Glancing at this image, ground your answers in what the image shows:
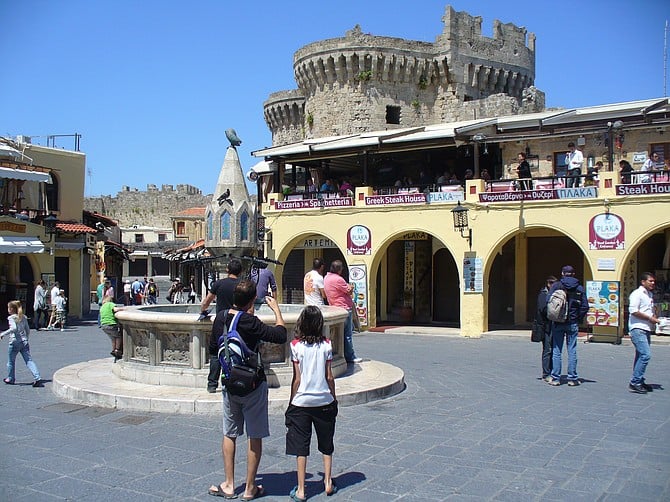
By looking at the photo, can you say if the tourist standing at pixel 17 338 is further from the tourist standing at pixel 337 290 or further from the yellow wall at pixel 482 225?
the yellow wall at pixel 482 225

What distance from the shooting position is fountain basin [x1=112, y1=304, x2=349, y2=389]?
990cm

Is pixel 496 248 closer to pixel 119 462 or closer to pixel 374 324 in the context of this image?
pixel 374 324

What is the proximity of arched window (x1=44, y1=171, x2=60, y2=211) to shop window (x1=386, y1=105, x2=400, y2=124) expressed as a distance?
19670 millimetres

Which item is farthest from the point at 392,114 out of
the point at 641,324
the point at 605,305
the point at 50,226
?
the point at 641,324

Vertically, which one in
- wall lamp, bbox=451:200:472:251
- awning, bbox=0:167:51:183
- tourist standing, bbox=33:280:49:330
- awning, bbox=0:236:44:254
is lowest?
tourist standing, bbox=33:280:49:330

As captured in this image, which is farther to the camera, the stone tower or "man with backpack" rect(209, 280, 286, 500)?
the stone tower

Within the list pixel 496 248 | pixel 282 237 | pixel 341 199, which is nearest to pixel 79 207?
pixel 282 237

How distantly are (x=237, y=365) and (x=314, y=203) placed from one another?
61.6ft

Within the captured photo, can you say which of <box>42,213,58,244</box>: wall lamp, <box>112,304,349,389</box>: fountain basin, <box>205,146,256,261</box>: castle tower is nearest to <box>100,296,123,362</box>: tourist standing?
<box>112,304,349,389</box>: fountain basin

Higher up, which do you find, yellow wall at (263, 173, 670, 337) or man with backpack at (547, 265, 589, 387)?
yellow wall at (263, 173, 670, 337)

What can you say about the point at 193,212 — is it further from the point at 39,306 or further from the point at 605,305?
the point at 605,305

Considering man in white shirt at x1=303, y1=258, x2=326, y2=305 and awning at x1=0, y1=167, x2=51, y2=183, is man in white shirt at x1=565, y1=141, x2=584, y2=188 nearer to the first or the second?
man in white shirt at x1=303, y1=258, x2=326, y2=305

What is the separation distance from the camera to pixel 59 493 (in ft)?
19.6

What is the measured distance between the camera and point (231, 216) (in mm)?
13094
